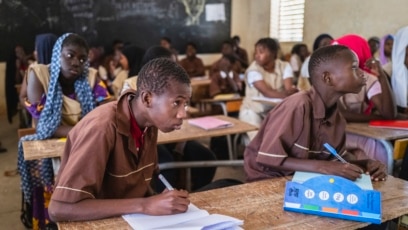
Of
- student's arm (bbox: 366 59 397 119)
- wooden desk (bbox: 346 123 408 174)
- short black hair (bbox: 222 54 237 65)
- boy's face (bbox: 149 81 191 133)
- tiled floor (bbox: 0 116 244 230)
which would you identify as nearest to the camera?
boy's face (bbox: 149 81 191 133)

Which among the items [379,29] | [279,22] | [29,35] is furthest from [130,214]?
[29,35]

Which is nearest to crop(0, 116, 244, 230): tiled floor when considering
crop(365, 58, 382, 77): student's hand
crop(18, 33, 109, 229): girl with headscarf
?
crop(18, 33, 109, 229): girl with headscarf

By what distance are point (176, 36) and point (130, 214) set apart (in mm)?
6276

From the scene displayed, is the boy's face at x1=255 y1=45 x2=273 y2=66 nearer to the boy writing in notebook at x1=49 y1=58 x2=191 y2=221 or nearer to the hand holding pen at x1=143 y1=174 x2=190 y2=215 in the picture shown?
the boy writing in notebook at x1=49 y1=58 x2=191 y2=221

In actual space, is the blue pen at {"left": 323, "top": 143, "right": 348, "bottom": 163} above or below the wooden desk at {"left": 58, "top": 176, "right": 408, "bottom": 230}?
above

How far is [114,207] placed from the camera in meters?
1.11

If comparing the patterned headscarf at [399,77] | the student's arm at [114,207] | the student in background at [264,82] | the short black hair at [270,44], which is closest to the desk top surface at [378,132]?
the patterned headscarf at [399,77]

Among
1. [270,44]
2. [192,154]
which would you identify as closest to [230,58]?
[270,44]

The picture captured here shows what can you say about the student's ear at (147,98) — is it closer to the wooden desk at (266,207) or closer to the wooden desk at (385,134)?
the wooden desk at (266,207)

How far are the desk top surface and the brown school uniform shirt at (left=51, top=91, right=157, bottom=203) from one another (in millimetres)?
1321

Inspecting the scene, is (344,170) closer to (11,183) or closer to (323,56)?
(323,56)

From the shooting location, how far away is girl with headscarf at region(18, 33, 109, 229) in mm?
2223

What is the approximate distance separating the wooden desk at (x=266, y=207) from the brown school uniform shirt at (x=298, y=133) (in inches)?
4.6

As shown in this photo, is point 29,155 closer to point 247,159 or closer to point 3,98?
point 247,159
